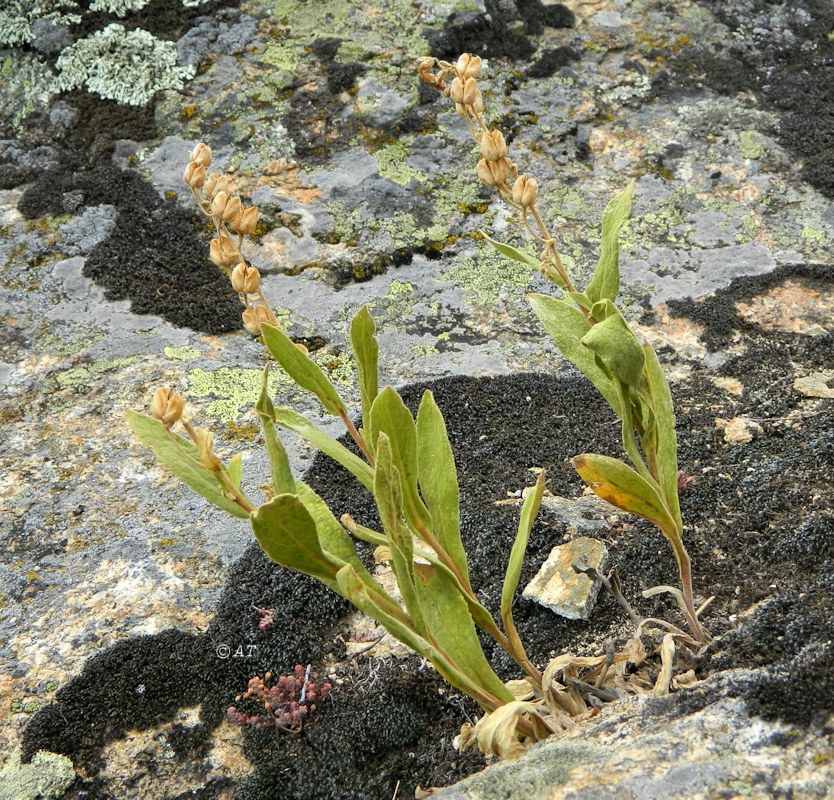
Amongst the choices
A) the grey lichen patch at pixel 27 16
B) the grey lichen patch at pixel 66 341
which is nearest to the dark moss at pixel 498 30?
the grey lichen patch at pixel 27 16

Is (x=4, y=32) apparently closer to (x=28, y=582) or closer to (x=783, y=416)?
(x=28, y=582)

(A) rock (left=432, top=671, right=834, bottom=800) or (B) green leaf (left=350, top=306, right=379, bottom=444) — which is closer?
(A) rock (left=432, top=671, right=834, bottom=800)

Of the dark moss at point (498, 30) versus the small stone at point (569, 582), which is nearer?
the small stone at point (569, 582)

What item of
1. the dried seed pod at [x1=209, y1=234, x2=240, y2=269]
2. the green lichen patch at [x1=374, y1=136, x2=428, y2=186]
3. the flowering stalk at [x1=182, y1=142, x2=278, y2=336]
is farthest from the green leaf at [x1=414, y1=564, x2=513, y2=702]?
the green lichen patch at [x1=374, y1=136, x2=428, y2=186]

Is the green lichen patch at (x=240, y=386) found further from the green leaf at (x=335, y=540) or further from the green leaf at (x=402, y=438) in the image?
the green leaf at (x=402, y=438)

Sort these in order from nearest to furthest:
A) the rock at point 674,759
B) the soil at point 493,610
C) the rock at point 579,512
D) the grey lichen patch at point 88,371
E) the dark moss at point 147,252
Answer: the rock at point 674,759
the soil at point 493,610
the rock at point 579,512
the grey lichen patch at point 88,371
the dark moss at point 147,252

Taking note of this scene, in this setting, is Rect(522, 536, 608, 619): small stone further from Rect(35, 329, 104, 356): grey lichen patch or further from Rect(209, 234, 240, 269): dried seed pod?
Rect(35, 329, 104, 356): grey lichen patch

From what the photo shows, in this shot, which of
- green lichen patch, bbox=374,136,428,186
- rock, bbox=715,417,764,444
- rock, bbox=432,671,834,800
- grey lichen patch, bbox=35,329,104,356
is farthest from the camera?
green lichen patch, bbox=374,136,428,186
